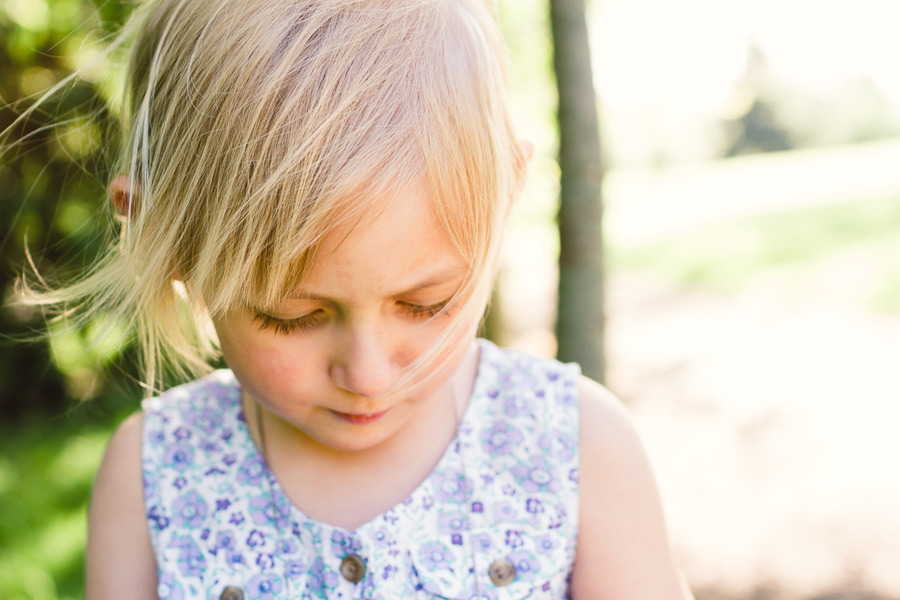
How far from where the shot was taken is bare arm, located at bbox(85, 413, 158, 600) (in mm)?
1411

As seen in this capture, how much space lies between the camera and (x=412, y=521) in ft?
4.53

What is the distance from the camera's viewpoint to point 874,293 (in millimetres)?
7719

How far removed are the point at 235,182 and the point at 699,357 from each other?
5.92 metres

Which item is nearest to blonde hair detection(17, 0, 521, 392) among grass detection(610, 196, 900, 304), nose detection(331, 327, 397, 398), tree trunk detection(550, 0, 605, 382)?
nose detection(331, 327, 397, 398)

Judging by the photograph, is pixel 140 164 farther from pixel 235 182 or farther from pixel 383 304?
pixel 383 304

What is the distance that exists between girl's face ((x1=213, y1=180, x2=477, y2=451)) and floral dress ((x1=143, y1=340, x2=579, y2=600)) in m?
0.22

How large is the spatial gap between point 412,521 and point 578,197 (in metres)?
1.07

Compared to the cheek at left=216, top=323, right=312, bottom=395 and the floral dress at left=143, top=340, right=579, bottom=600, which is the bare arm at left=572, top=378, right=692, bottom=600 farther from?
the cheek at left=216, top=323, right=312, bottom=395

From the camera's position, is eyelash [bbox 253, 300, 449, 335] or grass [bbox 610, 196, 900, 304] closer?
eyelash [bbox 253, 300, 449, 335]

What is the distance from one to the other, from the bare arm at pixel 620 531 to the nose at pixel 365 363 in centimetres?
49

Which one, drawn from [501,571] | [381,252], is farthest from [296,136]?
[501,571]

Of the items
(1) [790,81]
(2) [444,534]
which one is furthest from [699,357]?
(1) [790,81]

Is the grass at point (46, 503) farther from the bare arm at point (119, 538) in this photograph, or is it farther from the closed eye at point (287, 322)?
the closed eye at point (287, 322)

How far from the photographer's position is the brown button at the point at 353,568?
1342mm
